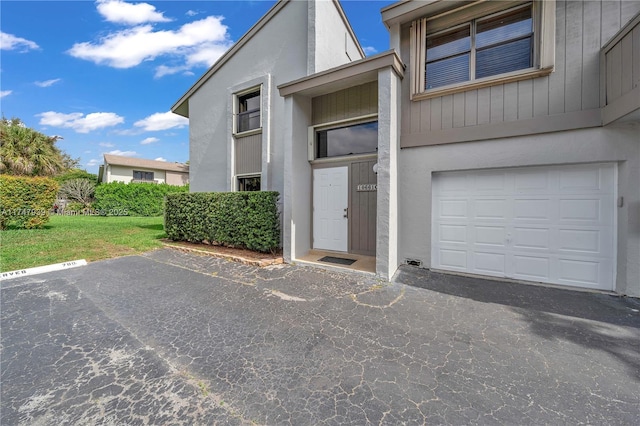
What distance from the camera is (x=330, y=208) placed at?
6562 mm

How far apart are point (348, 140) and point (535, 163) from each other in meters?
3.82

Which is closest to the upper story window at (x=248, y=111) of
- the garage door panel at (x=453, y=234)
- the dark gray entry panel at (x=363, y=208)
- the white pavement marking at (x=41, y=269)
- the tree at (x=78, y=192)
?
the dark gray entry panel at (x=363, y=208)

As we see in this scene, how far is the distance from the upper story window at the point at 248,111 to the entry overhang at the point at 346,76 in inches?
113

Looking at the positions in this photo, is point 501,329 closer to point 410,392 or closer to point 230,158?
point 410,392

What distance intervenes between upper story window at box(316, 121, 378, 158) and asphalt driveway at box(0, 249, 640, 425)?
3390 mm

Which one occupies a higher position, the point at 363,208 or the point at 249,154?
the point at 249,154

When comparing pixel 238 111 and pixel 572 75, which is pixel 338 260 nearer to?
pixel 572 75

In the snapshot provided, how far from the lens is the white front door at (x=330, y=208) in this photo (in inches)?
251

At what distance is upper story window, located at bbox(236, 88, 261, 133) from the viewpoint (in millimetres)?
8594

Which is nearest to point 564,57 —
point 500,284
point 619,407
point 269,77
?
point 500,284

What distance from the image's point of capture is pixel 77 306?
3.72 metres

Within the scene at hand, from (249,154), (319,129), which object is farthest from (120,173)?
(319,129)

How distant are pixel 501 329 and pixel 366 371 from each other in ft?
6.43

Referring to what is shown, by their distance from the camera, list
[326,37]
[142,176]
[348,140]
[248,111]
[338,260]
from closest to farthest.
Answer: [338,260] < [348,140] < [326,37] < [248,111] < [142,176]
